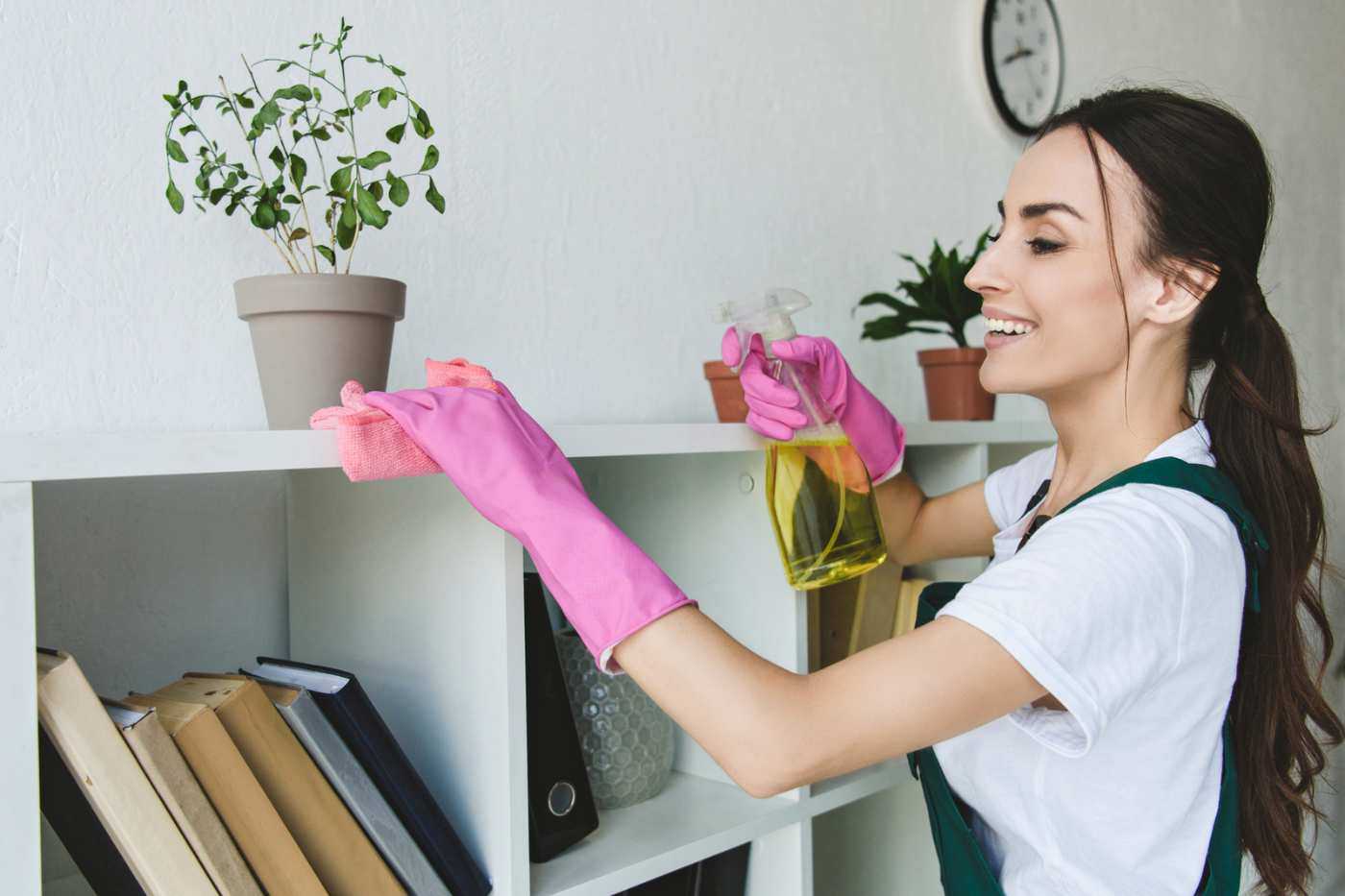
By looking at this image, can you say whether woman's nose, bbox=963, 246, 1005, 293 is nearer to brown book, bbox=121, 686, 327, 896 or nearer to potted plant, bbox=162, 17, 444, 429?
potted plant, bbox=162, 17, 444, 429

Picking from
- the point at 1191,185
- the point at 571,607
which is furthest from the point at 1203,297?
the point at 571,607

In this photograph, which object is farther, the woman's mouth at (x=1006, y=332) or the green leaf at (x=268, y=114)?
the woman's mouth at (x=1006, y=332)

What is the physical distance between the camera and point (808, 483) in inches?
45.0

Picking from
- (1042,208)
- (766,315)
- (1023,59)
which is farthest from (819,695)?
(1023,59)

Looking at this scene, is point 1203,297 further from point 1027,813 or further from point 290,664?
point 290,664

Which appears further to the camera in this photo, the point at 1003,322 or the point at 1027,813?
the point at 1003,322

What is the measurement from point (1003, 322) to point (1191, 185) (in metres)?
0.21

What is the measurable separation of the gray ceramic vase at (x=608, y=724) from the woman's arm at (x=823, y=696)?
11.2 inches

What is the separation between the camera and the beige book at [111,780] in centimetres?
71

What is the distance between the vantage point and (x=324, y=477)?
1.10 meters

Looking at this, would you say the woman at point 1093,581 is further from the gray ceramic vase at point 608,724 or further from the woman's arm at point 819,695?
the gray ceramic vase at point 608,724

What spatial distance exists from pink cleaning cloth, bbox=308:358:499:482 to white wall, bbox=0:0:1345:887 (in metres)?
0.36

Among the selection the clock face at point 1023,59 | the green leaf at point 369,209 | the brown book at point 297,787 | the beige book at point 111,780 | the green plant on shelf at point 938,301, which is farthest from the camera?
the clock face at point 1023,59

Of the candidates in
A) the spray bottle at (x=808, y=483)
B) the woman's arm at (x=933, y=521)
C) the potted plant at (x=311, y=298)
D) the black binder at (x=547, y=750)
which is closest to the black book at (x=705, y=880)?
the black binder at (x=547, y=750)
